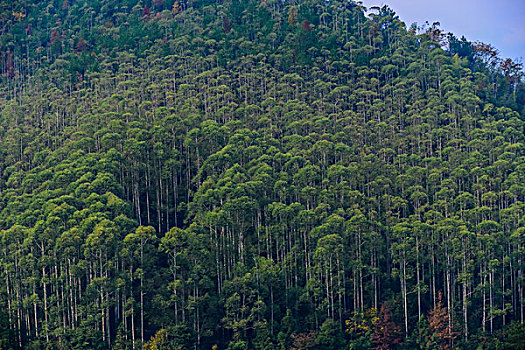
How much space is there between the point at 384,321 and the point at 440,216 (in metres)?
7.86

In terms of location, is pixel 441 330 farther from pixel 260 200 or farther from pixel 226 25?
pixel 226 25

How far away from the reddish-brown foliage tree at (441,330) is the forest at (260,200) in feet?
0.41

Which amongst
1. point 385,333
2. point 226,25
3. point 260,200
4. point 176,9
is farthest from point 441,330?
point 176,9

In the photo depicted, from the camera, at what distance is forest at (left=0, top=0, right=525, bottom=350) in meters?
35.7

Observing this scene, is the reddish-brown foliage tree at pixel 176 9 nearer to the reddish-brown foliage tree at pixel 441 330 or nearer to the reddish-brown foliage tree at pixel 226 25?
the reddish-brown foliage tree at pixel 226 25

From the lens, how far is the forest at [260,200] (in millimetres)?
35688

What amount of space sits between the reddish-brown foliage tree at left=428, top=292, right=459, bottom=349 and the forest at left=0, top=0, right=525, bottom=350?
4.9 inches

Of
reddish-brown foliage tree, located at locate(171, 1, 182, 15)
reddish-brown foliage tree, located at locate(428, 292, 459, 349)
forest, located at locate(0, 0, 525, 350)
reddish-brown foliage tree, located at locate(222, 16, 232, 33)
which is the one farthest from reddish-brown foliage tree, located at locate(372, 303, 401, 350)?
reddish-brown foliage tree, located at locate(171, 1, 182, 15)

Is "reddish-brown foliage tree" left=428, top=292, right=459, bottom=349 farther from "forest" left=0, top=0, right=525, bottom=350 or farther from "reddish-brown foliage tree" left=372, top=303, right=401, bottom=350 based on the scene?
"reddish-brown foliage tree" left=372, top=303, right=401, bottom=350

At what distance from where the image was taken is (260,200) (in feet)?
134

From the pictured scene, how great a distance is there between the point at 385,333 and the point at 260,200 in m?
10.9

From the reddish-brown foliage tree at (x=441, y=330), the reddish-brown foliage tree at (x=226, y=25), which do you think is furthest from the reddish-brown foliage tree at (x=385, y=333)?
the reddish-brown foliage tree at (x=226, y=25)

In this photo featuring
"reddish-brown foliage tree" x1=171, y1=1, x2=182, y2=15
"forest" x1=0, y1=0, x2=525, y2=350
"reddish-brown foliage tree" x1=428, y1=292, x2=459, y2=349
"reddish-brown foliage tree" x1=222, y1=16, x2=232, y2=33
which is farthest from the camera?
"reddish-brown foliage tree" x1=171, y1=1, x2=182, y2=15

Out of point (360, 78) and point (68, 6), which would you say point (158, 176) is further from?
point (68, 6)
